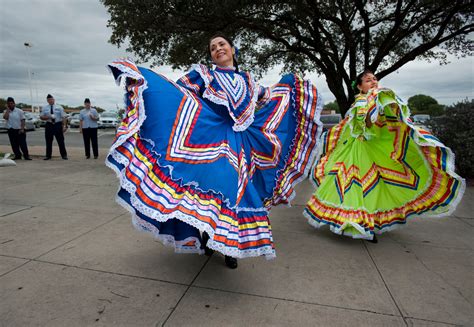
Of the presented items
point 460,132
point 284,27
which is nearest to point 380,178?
point 460,132

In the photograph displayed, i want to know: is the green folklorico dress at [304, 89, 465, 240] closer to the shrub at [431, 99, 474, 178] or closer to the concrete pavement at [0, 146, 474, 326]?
the concrete pavement at [0, 146, 474, 326]

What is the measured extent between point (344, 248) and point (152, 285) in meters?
1.85

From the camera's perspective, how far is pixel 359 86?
3.61 meters

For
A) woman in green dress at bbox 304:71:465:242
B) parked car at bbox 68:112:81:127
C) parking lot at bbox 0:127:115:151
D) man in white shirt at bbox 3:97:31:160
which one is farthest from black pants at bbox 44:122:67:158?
parked car at bbox 68:112:81:127

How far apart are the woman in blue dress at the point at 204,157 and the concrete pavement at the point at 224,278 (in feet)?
1.14

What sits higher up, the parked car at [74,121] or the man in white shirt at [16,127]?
the man in white shirt at [16,127]

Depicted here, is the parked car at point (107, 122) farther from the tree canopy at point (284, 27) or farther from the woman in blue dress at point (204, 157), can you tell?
the woman in blue dress at point (204, 157)

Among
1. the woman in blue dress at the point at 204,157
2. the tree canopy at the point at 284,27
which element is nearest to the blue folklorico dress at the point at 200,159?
the woman in blue dress at the point at 204,157

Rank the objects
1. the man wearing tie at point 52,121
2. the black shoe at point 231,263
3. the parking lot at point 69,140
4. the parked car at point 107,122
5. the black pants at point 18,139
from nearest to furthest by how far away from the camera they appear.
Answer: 1. the black shoe at point 231,263
2. the black pants at point 18,139
3. the man wearing tie at point 52,121
4. the parking lot at point 69,140
5. the parked car at point 107,122

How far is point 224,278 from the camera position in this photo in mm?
2492

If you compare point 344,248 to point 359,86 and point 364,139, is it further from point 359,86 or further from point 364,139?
point 359,86

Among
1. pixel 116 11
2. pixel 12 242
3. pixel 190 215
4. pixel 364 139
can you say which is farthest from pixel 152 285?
pixel 116 11

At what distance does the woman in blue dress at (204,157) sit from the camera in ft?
6.58

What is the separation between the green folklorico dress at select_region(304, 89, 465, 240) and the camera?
3027 millimetres
